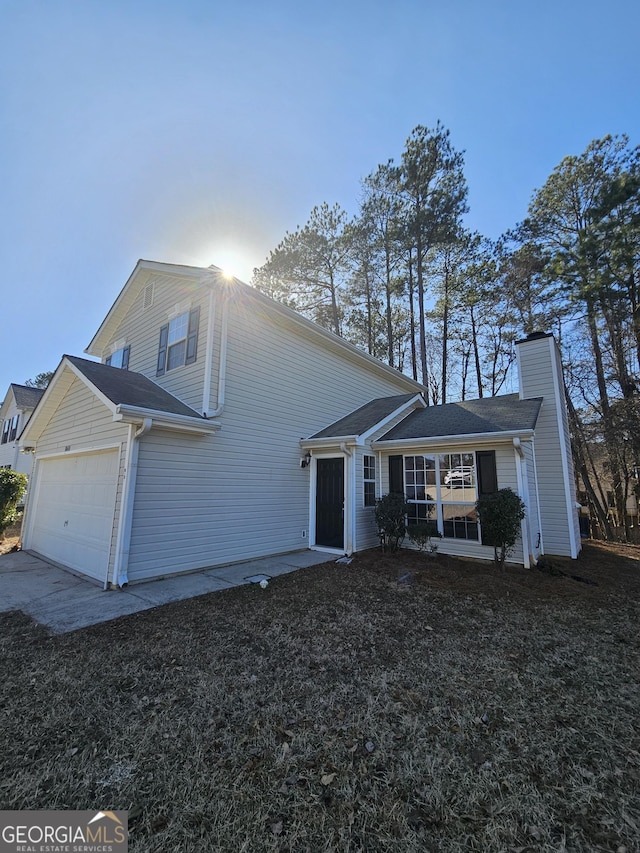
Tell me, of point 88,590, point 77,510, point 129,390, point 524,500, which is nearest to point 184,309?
point 129,390

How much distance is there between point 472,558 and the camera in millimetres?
7355

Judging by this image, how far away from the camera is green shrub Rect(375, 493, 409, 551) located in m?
7.77

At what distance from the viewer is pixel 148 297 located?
934 centimetres

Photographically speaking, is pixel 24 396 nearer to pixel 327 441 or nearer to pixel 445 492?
pixel 327 441

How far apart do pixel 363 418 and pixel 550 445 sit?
15.2ft

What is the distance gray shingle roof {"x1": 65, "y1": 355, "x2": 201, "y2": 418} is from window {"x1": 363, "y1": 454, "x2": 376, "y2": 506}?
13.7ft

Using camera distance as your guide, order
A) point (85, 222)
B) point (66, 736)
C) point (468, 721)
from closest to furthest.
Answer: point (66, 736), point (468, 721), point (85, 222)

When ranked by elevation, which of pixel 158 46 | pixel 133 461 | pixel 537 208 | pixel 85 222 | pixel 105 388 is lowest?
pixel 133 461

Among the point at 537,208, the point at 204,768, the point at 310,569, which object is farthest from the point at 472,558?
the point at 537,208

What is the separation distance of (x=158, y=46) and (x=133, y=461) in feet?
25.7

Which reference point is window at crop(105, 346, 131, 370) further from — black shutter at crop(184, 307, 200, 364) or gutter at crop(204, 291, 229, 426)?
gutter at crop(204, 291, 229, 426)

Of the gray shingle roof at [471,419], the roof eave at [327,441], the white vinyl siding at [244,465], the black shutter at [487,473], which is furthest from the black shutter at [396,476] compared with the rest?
the black shutter at [487,473]

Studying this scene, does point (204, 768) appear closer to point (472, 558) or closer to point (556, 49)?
point (472, 558)

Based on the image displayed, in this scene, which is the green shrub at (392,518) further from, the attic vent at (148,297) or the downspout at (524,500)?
the attic vent at (148,297)
